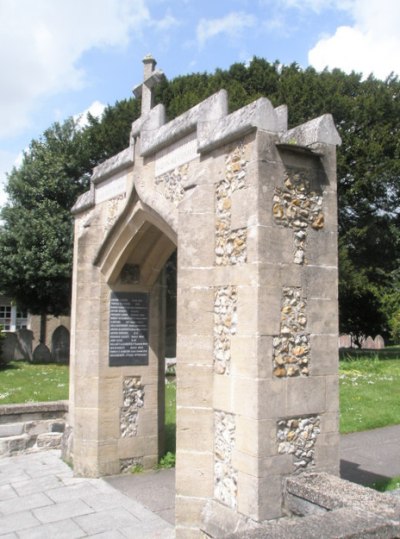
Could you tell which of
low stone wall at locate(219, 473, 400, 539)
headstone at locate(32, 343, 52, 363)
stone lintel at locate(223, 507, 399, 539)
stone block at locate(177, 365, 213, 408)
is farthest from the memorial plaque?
headstone at locate(32, 343, 52, 363)

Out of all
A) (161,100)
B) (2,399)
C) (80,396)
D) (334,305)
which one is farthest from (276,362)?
(161,100)

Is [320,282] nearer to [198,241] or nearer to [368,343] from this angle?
[198,241]

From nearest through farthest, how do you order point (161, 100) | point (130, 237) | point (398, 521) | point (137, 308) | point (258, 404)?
1. point (398, 521)
2. point (258, 404)
3. point (130, 237)
4. point (137, 308)
5. point (161, 100)

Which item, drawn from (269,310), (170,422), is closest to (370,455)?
(170,422)

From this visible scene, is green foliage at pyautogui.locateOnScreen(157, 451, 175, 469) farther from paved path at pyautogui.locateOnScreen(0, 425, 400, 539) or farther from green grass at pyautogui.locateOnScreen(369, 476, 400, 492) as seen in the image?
green grass at pyautogui.locateOnScreen(369, 476, 400, 492)

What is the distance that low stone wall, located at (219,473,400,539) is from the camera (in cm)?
342

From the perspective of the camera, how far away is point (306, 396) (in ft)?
16.0

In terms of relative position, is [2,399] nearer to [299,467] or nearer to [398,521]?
[299,467]

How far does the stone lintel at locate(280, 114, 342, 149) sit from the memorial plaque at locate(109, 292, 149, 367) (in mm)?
3897

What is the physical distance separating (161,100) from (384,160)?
31.3 ft

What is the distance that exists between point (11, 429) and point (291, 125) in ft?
55.2

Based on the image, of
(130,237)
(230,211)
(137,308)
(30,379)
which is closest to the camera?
(230,211)

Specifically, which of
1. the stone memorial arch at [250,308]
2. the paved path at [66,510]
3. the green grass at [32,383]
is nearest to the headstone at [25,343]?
the green grass at [32,383]

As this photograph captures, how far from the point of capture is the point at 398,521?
11.9 ft
